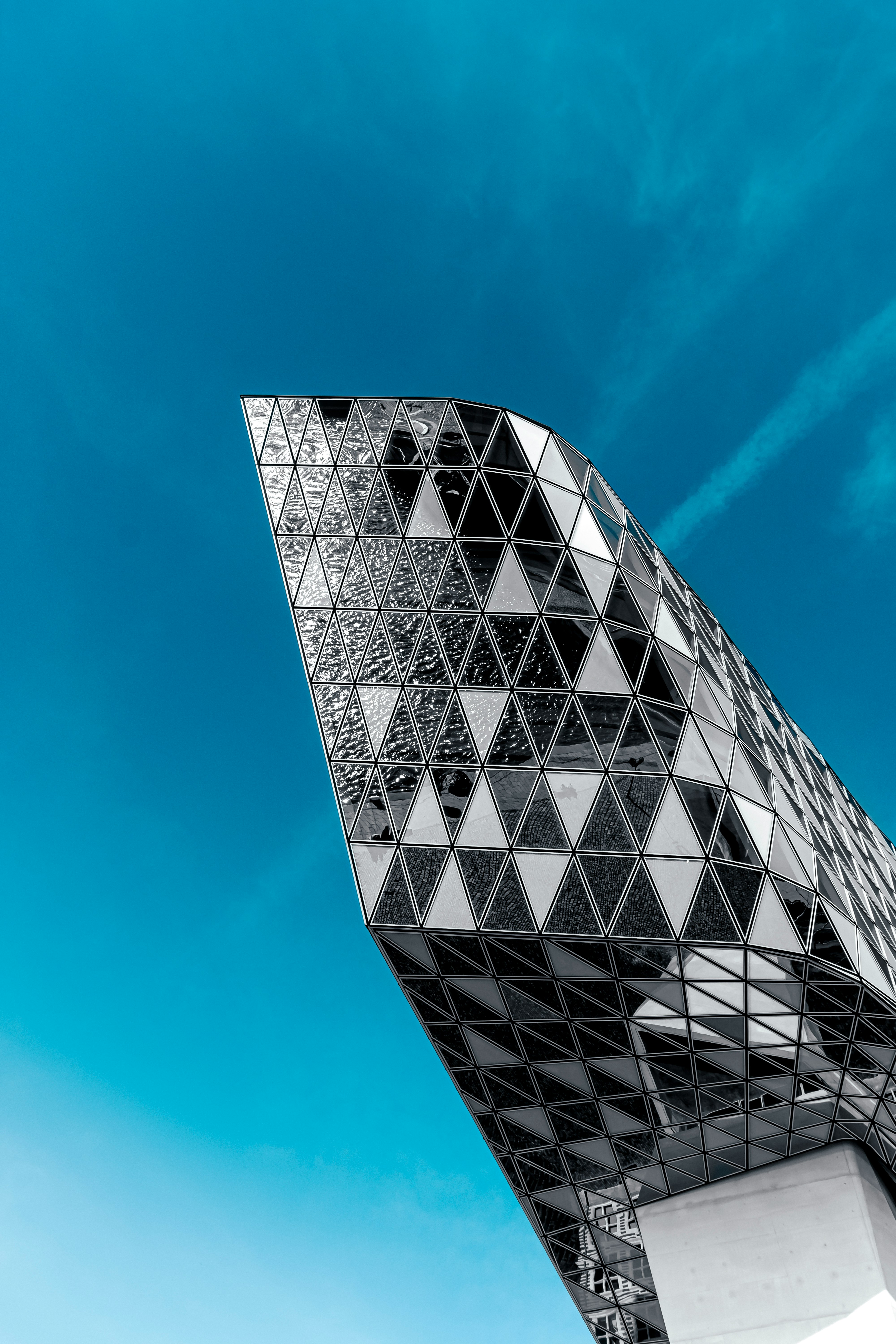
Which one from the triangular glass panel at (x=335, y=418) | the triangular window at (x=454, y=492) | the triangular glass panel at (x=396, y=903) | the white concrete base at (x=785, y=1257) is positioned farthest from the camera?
the triangular glass panel at (x=335, y=418)

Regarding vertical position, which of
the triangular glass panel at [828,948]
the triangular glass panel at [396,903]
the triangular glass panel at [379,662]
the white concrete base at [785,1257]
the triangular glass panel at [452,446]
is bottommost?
the white concrete base at [785,1257]

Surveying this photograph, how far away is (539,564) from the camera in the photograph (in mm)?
25109

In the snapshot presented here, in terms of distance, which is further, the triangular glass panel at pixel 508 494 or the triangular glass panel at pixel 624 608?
the triangular glass panel at pixel 508 494

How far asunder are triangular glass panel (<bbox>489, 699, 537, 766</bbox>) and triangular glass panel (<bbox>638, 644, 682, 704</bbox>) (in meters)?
3.05

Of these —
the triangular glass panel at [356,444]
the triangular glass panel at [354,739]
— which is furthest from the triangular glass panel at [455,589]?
the triangular glass panel at [356,444]

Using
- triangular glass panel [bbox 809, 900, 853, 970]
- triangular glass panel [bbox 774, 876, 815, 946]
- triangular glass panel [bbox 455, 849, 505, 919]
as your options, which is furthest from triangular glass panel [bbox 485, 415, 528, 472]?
triangular glass panel [bbox 809, 900, 853, 970]

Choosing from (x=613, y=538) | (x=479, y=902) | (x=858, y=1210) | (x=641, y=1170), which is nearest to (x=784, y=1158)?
(x=858, y=1210)

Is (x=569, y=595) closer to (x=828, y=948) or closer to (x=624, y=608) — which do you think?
(x=624, y=608)

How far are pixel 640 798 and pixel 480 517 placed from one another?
332 inches

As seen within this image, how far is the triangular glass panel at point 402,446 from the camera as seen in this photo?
87.8ft

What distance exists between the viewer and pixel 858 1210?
2539 centimetres

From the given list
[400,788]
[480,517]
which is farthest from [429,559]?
[400,788]

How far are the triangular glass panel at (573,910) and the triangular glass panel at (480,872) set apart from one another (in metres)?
1.56

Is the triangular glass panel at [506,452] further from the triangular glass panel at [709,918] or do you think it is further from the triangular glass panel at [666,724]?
the triangular glass panel at [709,918]
